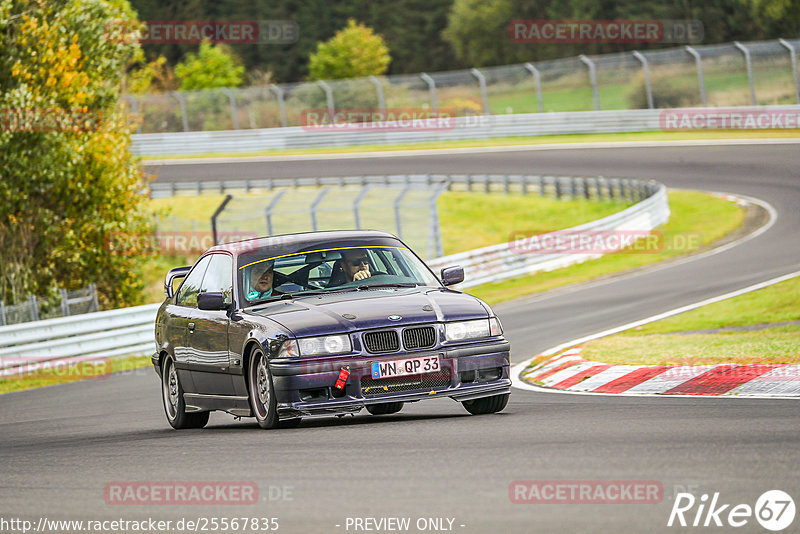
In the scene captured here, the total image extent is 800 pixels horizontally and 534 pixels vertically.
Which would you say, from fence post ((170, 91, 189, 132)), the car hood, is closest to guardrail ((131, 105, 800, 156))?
fence post ((170, 91, 189, 132))

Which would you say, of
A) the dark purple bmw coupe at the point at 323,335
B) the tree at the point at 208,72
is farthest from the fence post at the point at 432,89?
the dark purple bmw coupe at the point at 323,335

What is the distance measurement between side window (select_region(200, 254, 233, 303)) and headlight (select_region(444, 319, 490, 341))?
78.6 inches

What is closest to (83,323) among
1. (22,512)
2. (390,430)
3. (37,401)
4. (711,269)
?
(37,401)

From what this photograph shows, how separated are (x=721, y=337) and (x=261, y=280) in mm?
6522

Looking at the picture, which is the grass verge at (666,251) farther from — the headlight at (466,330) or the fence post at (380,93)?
the fence post at (380,93)

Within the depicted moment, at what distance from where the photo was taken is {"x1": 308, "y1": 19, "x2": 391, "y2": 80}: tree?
81.2 m

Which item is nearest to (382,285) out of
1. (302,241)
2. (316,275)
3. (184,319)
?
(316,275)

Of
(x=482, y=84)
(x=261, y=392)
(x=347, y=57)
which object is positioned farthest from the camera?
(x=347, y=57)

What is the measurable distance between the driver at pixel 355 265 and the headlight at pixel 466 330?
1260mm

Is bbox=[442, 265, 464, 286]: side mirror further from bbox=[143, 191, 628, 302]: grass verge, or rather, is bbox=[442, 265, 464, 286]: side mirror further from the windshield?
bbox=[143, 191, 628, 302]: grass verge

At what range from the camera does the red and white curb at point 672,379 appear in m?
9.60

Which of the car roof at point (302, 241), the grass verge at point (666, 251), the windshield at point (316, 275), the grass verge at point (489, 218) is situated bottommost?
the grass verge at point (489, 218)

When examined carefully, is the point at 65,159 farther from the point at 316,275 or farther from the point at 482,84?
the point at 482,84

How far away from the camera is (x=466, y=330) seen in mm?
8758
